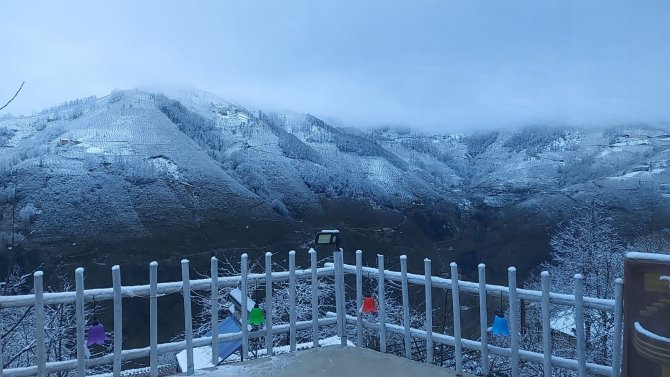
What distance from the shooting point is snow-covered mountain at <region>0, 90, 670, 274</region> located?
46781 millimetres

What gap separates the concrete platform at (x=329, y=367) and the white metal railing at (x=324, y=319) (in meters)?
0.13

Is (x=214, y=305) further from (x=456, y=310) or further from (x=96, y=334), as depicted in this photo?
(x=456, y=310)

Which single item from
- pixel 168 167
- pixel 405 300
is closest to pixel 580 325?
pixel 405 300

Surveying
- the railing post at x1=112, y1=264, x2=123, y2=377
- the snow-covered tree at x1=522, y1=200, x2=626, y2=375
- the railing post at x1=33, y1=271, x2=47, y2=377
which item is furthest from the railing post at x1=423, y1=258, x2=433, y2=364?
the snow-covered tree at x1=522, y1=200, x2=626, y2=375

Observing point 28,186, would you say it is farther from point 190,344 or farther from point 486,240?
point 190,344

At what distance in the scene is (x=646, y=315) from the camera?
2.78 m

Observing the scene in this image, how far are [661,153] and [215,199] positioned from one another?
1807 inches

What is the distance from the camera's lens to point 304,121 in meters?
82.9

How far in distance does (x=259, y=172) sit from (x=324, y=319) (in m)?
60.4

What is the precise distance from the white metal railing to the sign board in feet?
1.80

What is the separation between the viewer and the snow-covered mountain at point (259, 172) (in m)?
46.8

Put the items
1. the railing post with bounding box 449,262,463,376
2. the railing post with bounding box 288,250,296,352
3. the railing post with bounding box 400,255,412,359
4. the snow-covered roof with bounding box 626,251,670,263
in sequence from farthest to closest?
the railing post with bounding box 288,250,296,352, the railing post with bounding box 400,255,412,359, the railing post with bounding box 449,262,463,376, the snow-covered roof with bounding box 626,251,670,263

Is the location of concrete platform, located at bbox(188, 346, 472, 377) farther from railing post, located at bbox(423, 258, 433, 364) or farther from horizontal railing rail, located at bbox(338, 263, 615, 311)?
horizontal railing rail, located at bbox(338, 263, 615, 311)

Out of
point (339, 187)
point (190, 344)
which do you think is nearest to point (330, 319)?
point (190, 344)
